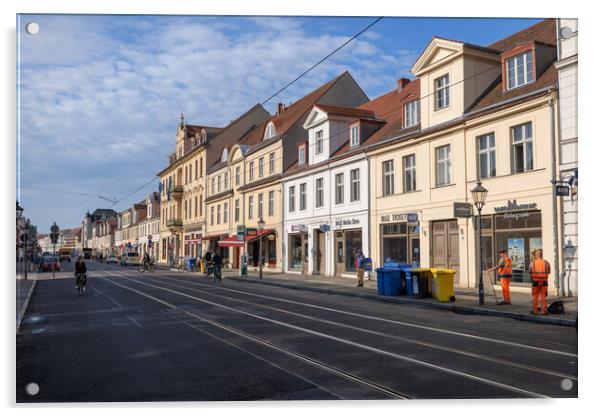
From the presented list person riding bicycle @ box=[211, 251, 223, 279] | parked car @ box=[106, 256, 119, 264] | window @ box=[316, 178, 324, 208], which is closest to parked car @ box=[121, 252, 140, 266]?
parked car @ box=[106, 256, 119, 264]

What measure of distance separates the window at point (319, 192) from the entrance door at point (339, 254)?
2627 millimetres

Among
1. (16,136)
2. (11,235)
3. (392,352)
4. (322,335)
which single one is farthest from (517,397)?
(16,136)

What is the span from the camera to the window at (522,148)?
18.9m

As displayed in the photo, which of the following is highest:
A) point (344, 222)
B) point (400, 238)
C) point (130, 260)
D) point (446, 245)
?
point (344, 222)

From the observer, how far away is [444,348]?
8.97m

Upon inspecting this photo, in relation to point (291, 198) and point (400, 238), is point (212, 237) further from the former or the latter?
point (400, 238)

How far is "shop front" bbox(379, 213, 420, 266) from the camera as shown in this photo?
24391 mm

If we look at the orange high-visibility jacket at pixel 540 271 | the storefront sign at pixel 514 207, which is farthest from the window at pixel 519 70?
the orange high-visibility jacket at pixel 540 271

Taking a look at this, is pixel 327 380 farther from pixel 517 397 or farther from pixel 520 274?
pixel 520 274

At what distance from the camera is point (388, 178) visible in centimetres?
2669

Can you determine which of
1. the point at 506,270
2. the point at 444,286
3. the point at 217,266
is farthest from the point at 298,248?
the point at 506,270

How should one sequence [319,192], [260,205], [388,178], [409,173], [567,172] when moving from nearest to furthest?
[567,172] → [409,173] → [388,178] → [319,192] → [260,205]

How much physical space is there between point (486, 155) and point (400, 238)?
246 inches

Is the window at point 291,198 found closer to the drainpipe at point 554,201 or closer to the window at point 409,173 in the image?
the window at point 409,173
